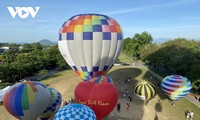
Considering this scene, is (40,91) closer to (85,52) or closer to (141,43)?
(85,52)

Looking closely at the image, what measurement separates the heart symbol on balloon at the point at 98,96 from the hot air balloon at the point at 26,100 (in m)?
2.95

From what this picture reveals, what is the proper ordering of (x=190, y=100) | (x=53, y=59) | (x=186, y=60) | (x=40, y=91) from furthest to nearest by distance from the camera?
1. (x=53, y=59)
2. (x=186, y=60)
3. (x=190, y=100)
4. (x=40, y=91)

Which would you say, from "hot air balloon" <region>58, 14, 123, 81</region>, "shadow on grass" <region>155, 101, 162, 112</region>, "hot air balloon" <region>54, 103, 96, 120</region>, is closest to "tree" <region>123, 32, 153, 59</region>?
"shadow on grass" <region>155, 101, 162, 112</region>

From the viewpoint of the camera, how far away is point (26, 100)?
1662cm

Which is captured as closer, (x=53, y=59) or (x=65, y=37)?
(x=65, y=37)

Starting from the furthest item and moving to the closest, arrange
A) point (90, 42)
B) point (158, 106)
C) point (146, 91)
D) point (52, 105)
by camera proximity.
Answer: point (158, 106)
point (146, 91)
point (90, 42)
point (52, 105)

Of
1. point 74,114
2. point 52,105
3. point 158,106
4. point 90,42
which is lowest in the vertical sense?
point 158,106

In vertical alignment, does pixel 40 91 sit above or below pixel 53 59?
above

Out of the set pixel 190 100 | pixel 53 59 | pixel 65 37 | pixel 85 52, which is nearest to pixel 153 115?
pixel 190 100

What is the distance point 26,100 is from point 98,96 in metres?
5.34

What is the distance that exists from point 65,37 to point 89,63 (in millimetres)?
3875

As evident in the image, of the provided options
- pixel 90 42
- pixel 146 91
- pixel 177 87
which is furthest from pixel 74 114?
pixel 177 87

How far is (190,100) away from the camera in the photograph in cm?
2941

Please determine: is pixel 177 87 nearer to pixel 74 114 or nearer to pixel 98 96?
pixel 98 96
